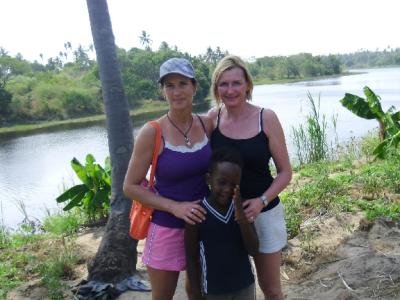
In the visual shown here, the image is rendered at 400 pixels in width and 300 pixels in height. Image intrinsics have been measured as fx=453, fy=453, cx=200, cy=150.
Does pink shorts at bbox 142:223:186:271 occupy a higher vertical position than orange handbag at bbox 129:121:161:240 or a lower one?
lower

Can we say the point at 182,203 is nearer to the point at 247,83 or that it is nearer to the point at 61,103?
the point at 247,83

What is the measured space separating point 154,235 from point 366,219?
2677mm

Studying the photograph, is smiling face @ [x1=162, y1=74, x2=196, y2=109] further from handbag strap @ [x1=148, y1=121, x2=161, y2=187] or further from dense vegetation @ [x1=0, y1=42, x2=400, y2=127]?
dense vegetation @ [x1=0, y1=42, x2=400, y2=127]

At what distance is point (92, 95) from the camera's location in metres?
41.3

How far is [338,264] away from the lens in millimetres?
3619

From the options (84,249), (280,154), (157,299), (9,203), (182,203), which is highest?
(280,154)

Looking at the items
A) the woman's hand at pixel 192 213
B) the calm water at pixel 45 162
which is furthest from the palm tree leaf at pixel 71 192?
the woman's hand at pixel 192 213

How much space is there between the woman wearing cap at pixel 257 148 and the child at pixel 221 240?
11 centimetres

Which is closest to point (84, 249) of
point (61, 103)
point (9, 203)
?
point (9, 203)

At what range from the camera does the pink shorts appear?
2.25 metres

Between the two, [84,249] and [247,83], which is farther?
[84,249]

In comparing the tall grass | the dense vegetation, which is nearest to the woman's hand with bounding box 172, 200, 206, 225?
the tall grass

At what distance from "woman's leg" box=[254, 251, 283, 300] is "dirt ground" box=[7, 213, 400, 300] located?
3.03 ft

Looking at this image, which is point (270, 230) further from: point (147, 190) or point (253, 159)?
point (147, 190)
